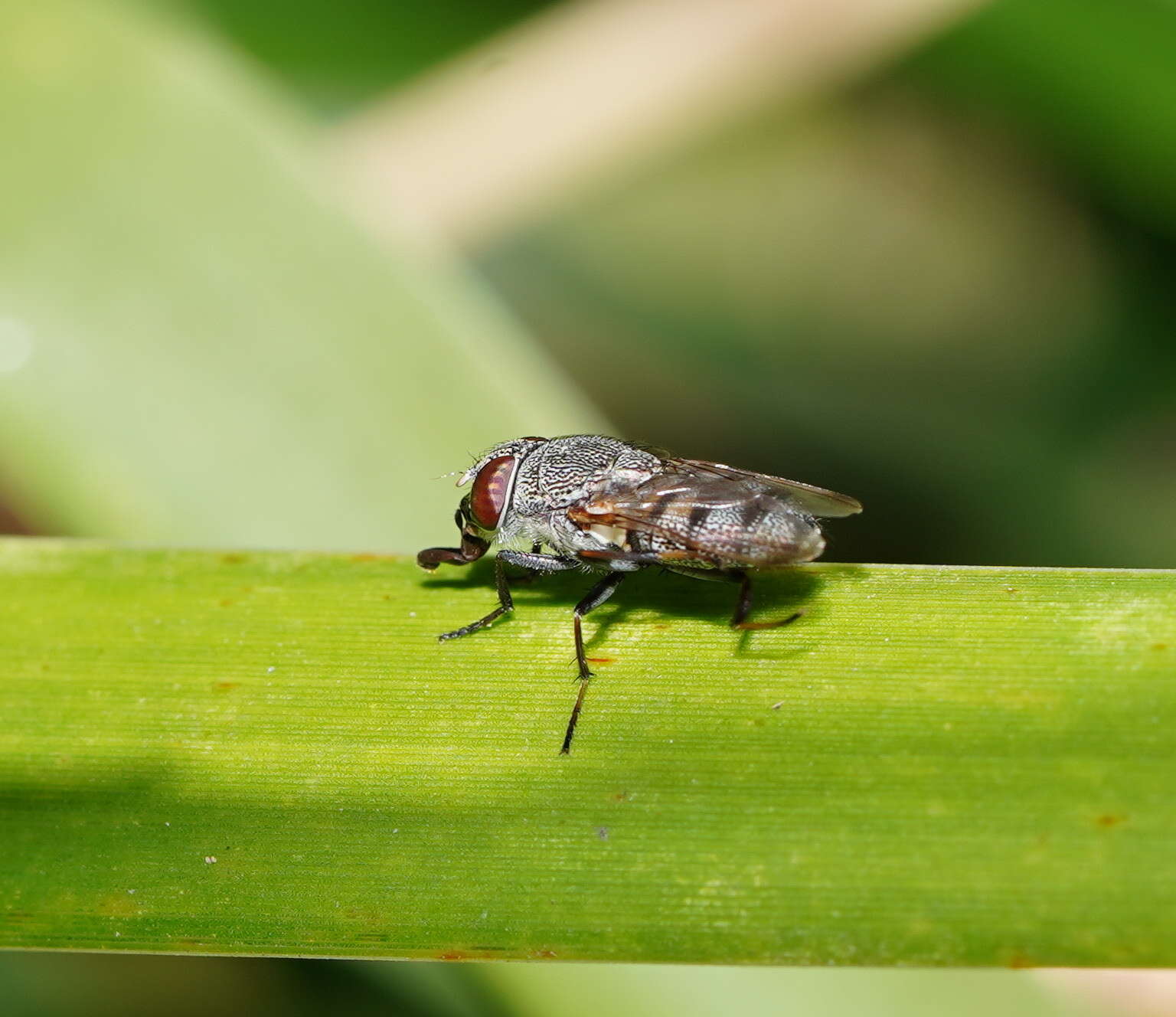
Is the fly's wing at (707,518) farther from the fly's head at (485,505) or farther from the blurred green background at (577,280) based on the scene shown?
the blurred green background at (577,280)

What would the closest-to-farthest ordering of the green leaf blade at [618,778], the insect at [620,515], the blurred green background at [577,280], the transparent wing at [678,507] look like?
1. the green leaf blade at [618,778]
2. the insect at [620,515]
3. the transparent wing at [678,507]
4. the blurred green background at [577,280]

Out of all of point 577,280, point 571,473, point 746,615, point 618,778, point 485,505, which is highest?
point 577,280

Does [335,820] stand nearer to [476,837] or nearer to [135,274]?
[476,837]

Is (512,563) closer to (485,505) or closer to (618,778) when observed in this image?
(485,505)

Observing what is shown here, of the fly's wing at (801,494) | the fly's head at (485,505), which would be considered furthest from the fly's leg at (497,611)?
the fly's wing at (801,494)

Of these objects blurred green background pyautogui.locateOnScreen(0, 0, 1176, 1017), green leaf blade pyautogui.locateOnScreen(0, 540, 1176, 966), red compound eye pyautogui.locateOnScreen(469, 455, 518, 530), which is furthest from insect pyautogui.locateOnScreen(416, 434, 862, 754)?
blurred green background pyautogui.locateOnScreen(0, 0, 1176, 1017)

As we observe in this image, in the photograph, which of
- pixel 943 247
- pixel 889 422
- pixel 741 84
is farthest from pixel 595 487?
pixel 943 247

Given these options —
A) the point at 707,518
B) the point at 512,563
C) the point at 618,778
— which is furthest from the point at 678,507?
the point at 618,778
